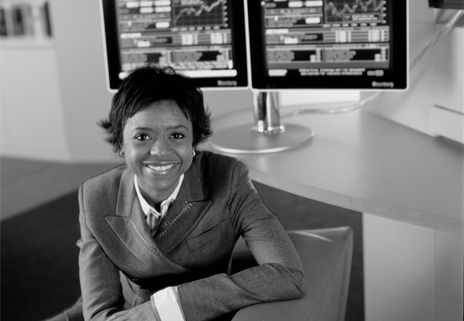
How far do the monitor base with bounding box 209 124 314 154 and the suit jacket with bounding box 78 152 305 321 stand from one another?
0.36m

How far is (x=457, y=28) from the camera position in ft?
5.34

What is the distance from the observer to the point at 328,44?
5.85 ft

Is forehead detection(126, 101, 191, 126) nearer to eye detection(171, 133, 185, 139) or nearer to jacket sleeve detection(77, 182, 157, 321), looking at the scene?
eye detection(171, 133, 185, 139)

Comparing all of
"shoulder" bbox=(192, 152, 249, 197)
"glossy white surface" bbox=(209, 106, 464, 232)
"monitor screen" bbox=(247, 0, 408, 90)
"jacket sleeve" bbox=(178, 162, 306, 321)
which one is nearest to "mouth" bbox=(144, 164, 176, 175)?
"shoulder" bbox=(192, 152, 249, 197)

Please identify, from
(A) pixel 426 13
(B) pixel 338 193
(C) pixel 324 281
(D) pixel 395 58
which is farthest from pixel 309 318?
(A) pixel 426 13

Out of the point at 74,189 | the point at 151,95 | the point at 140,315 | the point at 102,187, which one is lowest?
the point at 74,189

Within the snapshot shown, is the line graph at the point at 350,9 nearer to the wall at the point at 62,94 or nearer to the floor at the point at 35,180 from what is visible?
the wall at the point at 62,94

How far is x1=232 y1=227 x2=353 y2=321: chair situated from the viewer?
3.96 feet

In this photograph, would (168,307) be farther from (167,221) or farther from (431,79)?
(431,79)

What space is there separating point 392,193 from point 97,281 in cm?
70

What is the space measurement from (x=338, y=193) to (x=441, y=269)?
1.88 ft

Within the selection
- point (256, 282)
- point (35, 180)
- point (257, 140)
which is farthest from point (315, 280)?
point (35, 180)

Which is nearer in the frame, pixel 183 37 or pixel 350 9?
pixel 350 9

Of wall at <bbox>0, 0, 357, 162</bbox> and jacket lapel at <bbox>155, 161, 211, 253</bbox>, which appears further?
wall at <bbox>0, 0, 357, 162</bbox>
